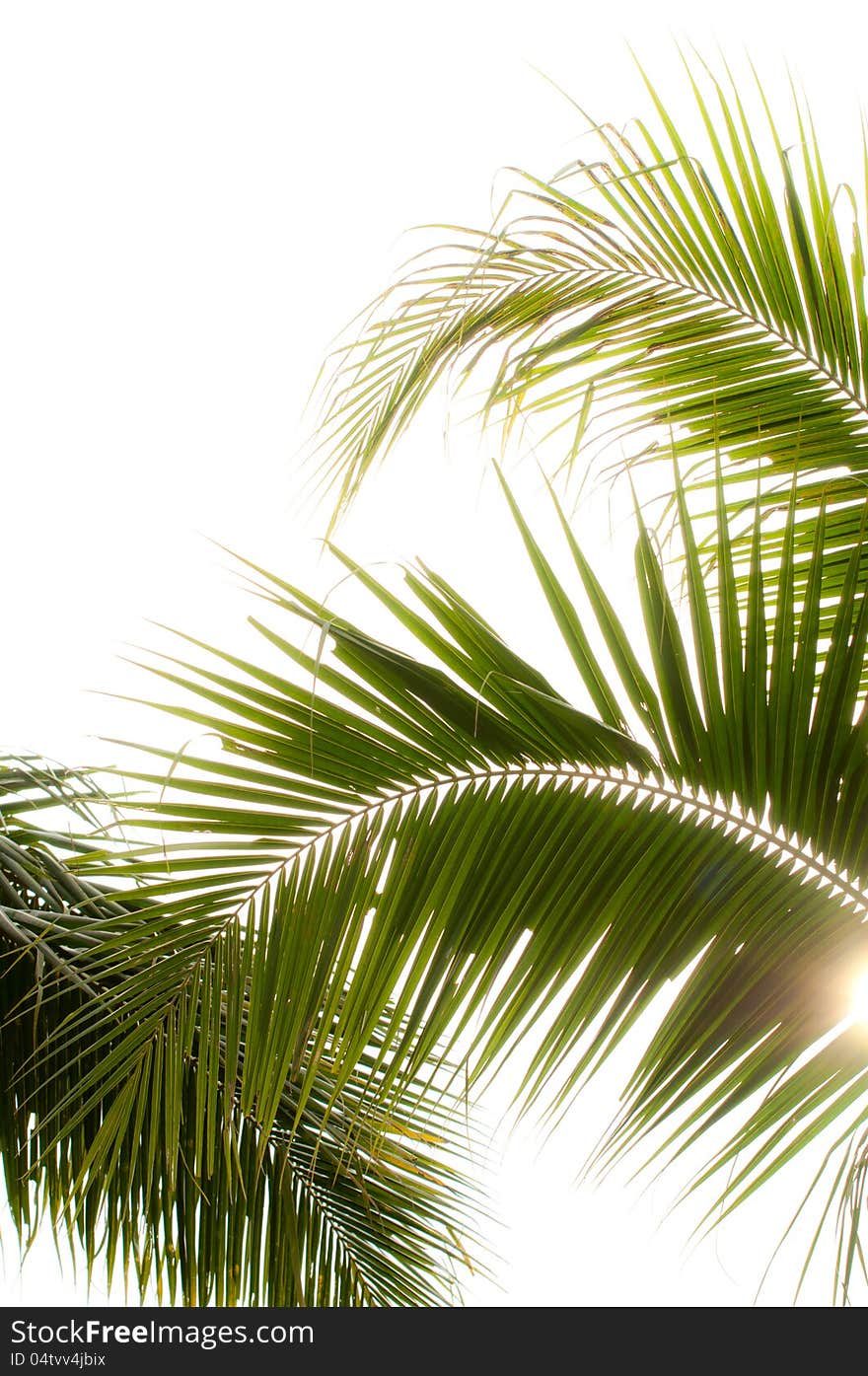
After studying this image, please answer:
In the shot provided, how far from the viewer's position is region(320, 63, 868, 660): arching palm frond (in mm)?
1133

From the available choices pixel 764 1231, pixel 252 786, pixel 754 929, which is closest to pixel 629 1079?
pixel 754 929

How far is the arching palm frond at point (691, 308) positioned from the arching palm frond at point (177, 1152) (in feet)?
2.48

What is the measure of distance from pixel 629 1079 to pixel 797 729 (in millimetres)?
369

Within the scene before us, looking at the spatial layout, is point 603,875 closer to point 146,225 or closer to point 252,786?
point 252,786

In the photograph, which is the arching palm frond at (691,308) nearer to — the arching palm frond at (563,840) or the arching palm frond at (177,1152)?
the arching palm frond at (563,840)

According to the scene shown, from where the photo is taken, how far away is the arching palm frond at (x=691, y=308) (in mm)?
1133

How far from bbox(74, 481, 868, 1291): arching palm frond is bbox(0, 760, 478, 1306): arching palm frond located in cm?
19

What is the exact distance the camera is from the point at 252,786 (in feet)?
2.97

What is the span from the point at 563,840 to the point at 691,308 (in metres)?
0.80

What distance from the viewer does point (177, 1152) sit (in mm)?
1064

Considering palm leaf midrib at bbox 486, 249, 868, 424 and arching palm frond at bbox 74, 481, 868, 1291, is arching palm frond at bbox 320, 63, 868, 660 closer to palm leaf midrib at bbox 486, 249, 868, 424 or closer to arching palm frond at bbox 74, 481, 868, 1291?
palm leaf midrib at bbox 486, 249, 868, 424

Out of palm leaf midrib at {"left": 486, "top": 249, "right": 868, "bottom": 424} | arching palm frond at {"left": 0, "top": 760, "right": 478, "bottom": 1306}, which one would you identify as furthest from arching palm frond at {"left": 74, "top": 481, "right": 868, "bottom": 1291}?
palm leaf midrib at {"left": 486, "top": 249, "right": 868, "bottom": 424}

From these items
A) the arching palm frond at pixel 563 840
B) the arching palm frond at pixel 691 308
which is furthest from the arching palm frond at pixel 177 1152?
the arching palm frond at pixel 691 308
